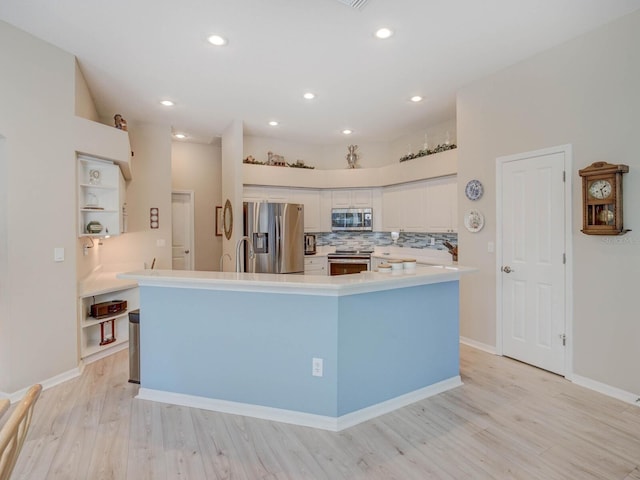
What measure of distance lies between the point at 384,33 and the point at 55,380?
413 centimetres

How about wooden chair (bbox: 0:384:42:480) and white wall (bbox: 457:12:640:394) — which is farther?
white wall (bbox: 457:12:640:394)

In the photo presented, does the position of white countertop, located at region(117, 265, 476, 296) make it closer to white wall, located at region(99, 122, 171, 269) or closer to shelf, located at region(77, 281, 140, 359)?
shelf, located at region(77, 281, 140, 359)

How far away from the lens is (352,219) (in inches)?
240

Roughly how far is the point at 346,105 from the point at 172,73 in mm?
2067

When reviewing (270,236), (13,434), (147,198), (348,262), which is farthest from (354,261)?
(13,434)

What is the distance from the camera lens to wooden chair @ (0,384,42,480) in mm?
921

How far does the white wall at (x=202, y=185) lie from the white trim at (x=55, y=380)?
307cm

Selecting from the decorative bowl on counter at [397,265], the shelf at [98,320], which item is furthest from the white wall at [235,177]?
the decorative bowl on counter at [397,265]

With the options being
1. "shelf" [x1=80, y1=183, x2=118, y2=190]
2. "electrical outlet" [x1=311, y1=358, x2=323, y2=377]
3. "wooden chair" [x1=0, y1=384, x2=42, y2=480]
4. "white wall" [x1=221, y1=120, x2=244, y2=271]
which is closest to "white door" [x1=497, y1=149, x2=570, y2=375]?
"electrical outlet" [x1=311, y1=358, x2=323, y2=377]

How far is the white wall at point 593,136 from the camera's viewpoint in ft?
8.70

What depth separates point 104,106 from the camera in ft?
14.5

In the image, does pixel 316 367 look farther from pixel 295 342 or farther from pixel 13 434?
pixel 13 434

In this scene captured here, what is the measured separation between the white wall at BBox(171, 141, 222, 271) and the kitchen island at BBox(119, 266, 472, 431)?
3601mm

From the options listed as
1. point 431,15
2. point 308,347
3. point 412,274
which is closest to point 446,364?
point 412,274
